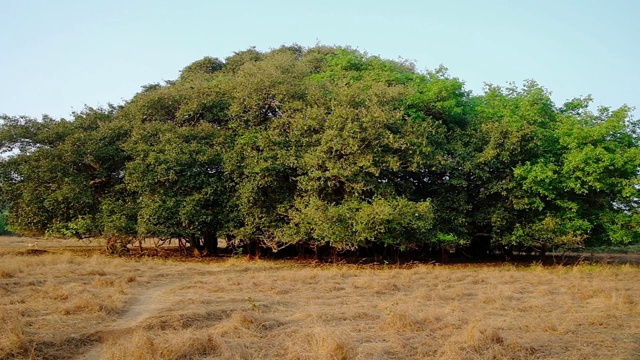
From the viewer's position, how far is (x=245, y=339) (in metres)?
7.96

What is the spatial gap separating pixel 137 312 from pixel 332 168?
36.2 feet

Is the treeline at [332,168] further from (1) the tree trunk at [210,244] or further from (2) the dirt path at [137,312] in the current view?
(2) the dirt path at [137,312]

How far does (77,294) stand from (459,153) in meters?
16.6

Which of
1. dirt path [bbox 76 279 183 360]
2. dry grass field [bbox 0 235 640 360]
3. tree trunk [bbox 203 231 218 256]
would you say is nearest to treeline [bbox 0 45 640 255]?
tree trunk [bbox 203 231 218 256]

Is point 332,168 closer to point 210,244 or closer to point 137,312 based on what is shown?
point 210,244

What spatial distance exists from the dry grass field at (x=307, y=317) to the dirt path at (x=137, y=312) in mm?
36

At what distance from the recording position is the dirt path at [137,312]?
7896mm

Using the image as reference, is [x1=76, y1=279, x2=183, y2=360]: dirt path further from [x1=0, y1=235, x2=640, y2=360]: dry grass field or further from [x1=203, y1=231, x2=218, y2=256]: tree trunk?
[x1=203, y1=231, x2=218, y2=256]: tree trunk

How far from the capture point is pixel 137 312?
396 inches

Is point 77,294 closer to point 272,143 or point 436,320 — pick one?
point 436,320

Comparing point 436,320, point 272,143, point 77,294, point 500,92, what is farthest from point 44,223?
point 500,92

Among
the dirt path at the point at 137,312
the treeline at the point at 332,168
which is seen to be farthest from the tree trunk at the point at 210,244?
the dirt path at the point at 137,312

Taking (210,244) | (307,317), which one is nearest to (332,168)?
(210,244)

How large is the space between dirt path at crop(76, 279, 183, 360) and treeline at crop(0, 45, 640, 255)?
738 centimetres
